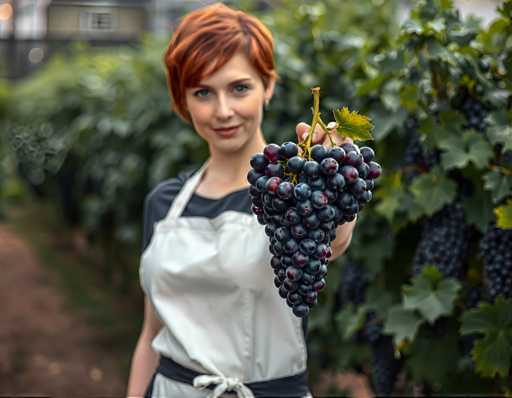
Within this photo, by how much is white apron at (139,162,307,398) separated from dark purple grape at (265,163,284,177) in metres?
0.52

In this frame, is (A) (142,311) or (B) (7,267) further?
(B) (7,267)

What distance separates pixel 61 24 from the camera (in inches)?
819

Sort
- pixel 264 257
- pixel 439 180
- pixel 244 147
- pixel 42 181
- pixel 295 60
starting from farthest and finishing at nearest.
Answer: pixel 42 181 → pixel 295 60 → pixel 439 180 → pixel 244 147 → pixel 264 257

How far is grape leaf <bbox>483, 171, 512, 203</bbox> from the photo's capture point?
7.00 feet

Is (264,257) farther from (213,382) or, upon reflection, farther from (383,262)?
(383,262)

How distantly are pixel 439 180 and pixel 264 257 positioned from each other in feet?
2.17

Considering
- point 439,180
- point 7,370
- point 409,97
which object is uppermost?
point 409,97

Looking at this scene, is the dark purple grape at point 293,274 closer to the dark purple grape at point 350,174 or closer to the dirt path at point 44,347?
the dark purple grape at point 350,174

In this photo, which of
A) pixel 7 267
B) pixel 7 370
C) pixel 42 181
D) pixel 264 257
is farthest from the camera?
pixel 42 181

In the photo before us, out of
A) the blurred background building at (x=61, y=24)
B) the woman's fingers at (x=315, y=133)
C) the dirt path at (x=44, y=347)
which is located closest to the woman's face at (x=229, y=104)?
the woman's fingers at (x=315, y=133)

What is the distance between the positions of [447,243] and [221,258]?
0.73 m

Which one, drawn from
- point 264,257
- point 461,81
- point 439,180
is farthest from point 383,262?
point 264,257

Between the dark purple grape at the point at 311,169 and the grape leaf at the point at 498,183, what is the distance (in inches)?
34.5

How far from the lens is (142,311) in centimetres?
646
